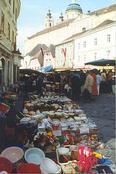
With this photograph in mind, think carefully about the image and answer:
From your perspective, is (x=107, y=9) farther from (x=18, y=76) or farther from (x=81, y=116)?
(x=81, y=116)

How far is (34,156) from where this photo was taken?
23.5 ft

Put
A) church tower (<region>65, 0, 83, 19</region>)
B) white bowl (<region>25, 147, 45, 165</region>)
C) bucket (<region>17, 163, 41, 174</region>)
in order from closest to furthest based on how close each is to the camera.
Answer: bucket (<region>17, 163, 41, 174</region>), white bowl (<region>25, 147, 45, 165</region>), church tower (<region>65, 0, 83, 19</region>)

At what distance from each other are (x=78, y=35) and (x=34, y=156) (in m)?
55.0

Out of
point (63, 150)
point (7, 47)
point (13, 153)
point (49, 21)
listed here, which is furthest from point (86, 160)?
point (49, 21)

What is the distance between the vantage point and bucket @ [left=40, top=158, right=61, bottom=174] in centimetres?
646

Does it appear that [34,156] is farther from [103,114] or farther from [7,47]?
[7,47]

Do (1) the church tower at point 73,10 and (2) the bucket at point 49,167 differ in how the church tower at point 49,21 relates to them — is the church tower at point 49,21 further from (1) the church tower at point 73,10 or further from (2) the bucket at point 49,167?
(2) the bucket at point 49,167

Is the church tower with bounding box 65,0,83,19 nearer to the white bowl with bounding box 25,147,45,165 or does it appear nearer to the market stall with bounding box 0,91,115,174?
the market stall with bounding box 0,91,115,174

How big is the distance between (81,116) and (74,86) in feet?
29.6

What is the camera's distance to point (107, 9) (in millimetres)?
72812

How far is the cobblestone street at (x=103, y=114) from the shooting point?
1084cm

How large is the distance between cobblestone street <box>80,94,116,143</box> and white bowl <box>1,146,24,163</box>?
2.98 metres

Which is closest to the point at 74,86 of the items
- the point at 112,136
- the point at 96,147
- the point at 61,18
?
the point at 112,136

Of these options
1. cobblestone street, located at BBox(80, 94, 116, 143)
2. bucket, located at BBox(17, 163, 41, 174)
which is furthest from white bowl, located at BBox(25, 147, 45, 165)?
cobblestone street, located at BBox(80, 94, 116, 143)
